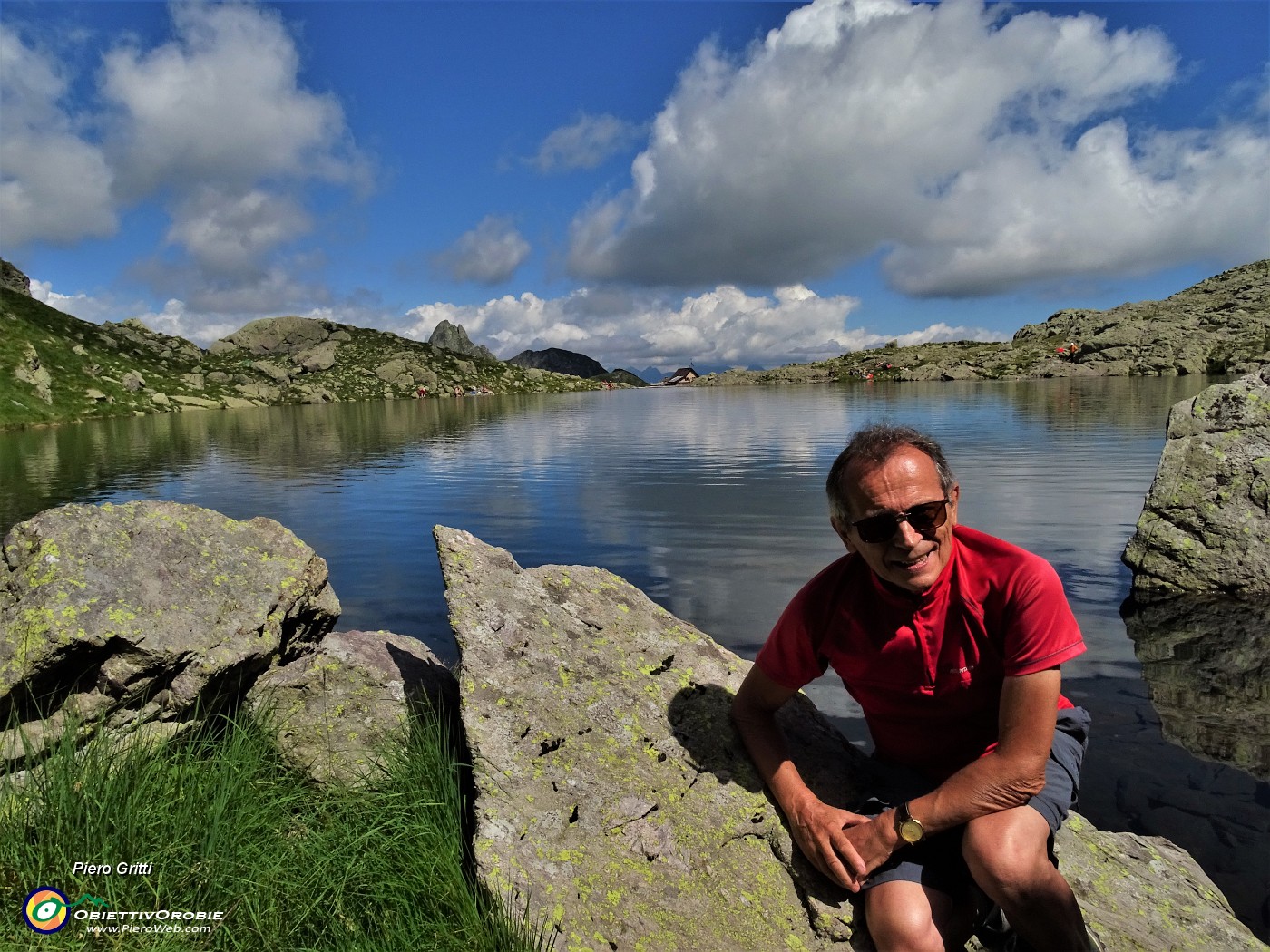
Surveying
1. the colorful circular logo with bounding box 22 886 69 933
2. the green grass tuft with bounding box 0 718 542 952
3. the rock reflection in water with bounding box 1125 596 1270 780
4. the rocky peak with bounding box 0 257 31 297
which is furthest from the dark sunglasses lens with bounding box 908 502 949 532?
the rocky peak with bounding box 0 257 31 297

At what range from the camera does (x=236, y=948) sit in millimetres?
4102

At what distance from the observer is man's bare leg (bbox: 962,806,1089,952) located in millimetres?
3992

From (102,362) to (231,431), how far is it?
107m

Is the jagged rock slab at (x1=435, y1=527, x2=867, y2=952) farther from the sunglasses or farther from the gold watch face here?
the sunglasses

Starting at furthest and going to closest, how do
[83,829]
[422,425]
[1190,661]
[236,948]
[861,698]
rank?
[422,425] → [1190,661] → [861,698] → [83,829] → [236,948]

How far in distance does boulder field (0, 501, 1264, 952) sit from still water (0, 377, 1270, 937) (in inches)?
120

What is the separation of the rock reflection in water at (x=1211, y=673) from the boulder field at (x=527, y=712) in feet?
13.4

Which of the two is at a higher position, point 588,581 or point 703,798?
point 588,581

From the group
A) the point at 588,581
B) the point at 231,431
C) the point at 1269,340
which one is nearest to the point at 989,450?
the point at 588,581

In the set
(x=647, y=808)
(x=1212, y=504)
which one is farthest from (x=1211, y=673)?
(x=647, y=808)

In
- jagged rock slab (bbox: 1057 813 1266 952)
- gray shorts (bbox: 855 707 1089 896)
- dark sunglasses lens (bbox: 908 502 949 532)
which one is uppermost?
dark sunglasses lens (bbox: 908 502 949 532)

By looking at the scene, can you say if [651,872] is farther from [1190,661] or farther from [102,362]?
[102,362]

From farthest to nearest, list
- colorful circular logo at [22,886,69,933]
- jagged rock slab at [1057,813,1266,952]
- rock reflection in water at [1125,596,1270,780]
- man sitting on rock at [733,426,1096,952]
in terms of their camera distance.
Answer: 1. rock reflection in water at [1125,596,1270,780]
2. jagged rock slab at [1057,813,1266,952]
3. man sitting on rock at [733,426,1096,952]
4. colorful circular logo at [22,886,69,933]

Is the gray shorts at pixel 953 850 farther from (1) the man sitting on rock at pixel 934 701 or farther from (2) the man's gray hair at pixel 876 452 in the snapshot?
Result: (2) the man's gray hair at pixel 876 452
